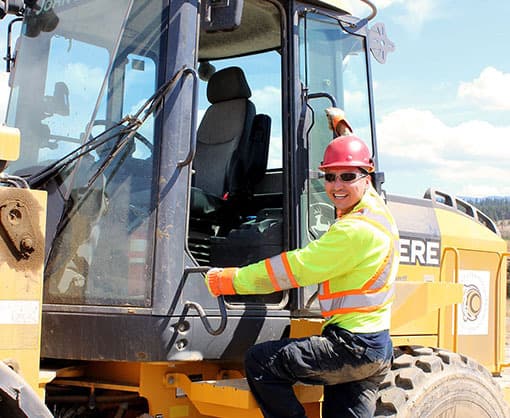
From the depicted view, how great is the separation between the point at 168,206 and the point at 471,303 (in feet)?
Answer: 8.92

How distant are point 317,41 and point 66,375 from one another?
2.20m

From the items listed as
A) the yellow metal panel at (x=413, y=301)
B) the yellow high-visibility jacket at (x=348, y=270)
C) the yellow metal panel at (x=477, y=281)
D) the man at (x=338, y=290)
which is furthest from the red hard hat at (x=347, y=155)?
the yellow metal panel at (x=477, y=281)

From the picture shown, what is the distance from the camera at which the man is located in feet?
11.7

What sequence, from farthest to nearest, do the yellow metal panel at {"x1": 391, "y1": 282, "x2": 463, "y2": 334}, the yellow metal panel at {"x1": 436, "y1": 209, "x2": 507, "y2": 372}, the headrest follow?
the yellow metal panel at {"x1": 436, "y1": 209, "x2": 507, "y2": 372} → the headrest → the yellow metal panel at {"x1": 391, "y1": 282, "x2": 463, "y2": 334}

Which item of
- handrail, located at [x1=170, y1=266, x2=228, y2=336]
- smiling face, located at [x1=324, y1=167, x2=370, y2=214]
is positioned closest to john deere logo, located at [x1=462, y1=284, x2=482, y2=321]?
smiling face, located at [x1=324, y1=167, x2=370, y2=214]

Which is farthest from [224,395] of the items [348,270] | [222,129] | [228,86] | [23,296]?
[228,86]

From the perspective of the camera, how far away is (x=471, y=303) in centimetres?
558

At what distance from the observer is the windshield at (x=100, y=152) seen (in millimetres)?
3691

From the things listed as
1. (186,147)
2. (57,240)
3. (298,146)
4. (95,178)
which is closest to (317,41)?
(298,146)

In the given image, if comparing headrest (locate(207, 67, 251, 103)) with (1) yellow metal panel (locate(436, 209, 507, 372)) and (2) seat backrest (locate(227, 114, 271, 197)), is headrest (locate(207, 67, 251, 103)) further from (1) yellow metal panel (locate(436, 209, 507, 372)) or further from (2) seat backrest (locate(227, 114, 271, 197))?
(1) yellow metal panel (locate(436, 209, 507, 372))

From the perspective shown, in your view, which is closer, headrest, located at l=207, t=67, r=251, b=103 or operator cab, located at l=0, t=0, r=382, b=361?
operator cab, located at l=0, t=0, r=382, b=361

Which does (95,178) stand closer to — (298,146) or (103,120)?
(103,120)

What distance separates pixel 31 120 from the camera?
4.22 metres

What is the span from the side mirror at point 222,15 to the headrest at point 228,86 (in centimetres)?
131
